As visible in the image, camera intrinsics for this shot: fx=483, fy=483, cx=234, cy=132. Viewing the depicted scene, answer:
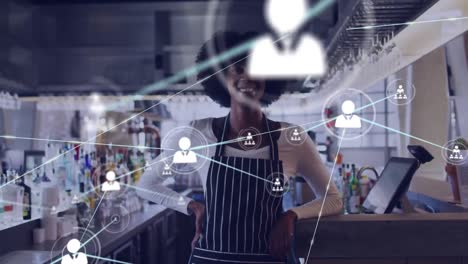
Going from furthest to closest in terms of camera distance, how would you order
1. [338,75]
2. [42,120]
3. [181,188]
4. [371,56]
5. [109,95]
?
[109,95] → [42,120] → [371,56] → [338,75] → [181,188]

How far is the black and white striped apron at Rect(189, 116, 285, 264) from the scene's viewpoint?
929mm

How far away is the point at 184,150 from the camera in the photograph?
3.25ft

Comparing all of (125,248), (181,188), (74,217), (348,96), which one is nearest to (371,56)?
(348,96)

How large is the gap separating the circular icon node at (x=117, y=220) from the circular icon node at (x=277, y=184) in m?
0.45

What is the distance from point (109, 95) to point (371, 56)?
5.41 feet

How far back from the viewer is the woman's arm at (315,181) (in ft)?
3.07

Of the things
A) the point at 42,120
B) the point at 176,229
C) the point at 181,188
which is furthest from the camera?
the point at 42,120

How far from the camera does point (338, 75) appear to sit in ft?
3.94

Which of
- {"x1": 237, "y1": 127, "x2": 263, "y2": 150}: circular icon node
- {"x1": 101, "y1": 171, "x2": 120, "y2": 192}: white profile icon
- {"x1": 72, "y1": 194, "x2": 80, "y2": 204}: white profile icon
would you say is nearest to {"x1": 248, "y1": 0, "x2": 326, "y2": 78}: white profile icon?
→ {"x1": 237, "y1": 127, "x2": 263, "y2": 150}: circular icon node

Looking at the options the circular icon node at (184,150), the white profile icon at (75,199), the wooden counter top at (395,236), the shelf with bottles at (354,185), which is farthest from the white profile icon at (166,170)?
the white profile icon at (75,199)

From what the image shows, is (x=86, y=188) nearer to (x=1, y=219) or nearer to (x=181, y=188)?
(x=1, y=219)

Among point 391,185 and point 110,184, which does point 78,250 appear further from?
point 391,185

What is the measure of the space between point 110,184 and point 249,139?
464mm

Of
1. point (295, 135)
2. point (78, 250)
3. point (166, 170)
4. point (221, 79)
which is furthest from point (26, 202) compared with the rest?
point (295, 135)
